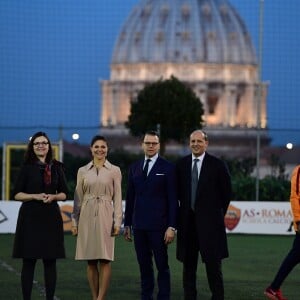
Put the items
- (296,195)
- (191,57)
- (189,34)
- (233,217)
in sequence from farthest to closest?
(189,34), (191,57), (233,217), (296,195)

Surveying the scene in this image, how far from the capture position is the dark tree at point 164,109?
83.4 meters

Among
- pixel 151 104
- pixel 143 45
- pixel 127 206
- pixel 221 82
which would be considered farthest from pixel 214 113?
pixel 127 206

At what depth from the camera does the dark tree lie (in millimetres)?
83438

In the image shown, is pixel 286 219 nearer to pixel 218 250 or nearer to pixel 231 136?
pixel 218 250

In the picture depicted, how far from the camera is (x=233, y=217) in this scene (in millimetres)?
30828

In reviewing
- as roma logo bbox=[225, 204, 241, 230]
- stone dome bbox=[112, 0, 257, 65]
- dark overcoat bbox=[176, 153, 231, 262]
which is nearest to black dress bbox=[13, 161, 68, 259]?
dark overcoat bbox=[176, 153, 231, 262]

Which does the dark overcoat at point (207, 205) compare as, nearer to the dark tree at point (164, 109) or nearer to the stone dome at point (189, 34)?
the dark tree at point (164, 109)

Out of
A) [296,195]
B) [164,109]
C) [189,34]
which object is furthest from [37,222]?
[189,34]

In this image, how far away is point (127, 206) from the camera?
48.0 feet

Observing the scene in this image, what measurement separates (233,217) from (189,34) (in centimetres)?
12622

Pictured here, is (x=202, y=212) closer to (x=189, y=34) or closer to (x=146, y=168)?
(x=146, y=168)

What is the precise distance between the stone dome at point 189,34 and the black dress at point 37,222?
140834mm

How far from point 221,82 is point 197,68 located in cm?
299

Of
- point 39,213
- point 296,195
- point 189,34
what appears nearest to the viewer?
point 39,213
